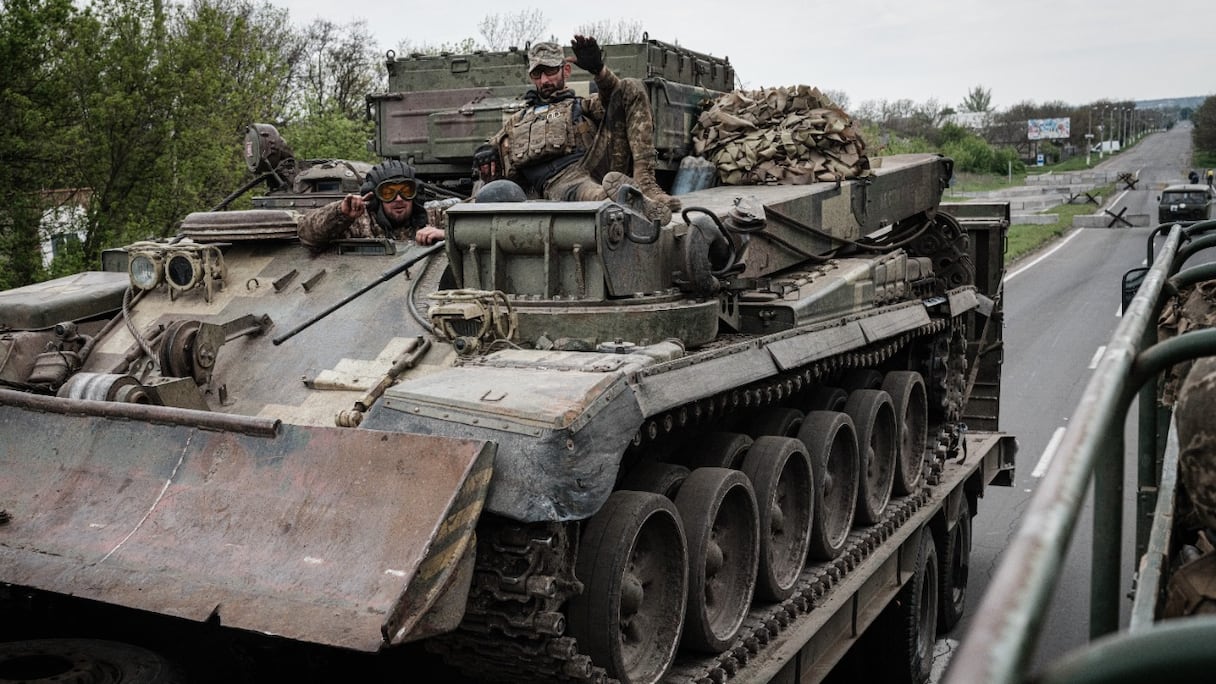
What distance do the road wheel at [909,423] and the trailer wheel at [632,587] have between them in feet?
11.5

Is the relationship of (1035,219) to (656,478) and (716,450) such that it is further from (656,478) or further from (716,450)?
(656,478)

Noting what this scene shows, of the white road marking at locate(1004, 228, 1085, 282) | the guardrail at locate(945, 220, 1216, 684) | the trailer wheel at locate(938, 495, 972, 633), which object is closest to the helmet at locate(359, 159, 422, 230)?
the guardrail at locate(945, 220, 1216, 684)

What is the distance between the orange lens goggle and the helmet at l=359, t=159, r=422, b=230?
2 cm

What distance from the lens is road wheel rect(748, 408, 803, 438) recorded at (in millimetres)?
6477

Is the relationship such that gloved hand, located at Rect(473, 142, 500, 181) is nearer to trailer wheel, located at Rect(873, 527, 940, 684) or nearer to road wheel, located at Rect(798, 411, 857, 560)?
road wheel, located at Rect(798, 411, 857, 560)

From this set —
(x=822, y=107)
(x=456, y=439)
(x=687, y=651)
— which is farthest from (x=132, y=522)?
(x=822, y=107)

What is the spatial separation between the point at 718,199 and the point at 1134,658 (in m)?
5.82

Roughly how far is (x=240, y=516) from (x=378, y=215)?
9.39ft

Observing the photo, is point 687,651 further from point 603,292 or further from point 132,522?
point 132,522

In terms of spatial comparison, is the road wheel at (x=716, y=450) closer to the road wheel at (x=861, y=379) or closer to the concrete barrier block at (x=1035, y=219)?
the road wheel at (x=861, y=379)

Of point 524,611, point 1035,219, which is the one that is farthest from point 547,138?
point 1035,219

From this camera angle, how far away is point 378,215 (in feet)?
22.7

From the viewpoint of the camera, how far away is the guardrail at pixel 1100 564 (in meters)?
1.32

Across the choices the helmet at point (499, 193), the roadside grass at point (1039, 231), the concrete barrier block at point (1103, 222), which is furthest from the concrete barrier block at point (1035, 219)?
the helmet at point (499, 193)
